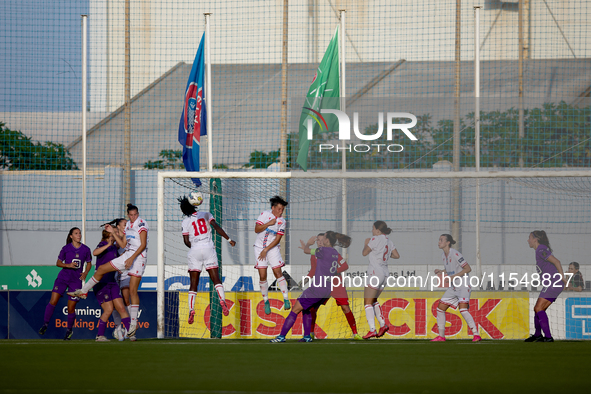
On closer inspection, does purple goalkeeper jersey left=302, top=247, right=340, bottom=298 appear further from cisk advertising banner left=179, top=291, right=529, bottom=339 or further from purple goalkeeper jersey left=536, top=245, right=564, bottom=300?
purple goalkeeper jersey left=536, top=245, right=564, bottom=300

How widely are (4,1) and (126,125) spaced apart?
4.55 m

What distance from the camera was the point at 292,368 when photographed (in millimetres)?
6719

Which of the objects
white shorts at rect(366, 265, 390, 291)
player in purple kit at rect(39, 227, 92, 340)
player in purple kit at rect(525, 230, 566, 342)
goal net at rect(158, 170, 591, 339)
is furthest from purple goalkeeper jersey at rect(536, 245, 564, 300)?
player in purple kit at rect(39, 227, 92, 340)

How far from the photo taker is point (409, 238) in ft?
52.7

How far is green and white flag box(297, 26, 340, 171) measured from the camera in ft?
49.5

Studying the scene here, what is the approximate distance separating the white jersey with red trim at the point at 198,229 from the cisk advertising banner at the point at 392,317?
5.71ft

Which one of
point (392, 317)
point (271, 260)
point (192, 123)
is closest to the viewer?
point (271, 260)

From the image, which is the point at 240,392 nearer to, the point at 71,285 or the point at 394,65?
the point at 71,285

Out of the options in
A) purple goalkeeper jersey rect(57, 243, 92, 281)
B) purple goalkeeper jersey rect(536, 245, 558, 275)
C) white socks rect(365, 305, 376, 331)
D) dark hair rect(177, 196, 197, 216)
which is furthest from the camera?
purple goalkeeper jersey rect(57, 243, 92, 281)

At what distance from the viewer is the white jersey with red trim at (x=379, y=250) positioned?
1083 cm

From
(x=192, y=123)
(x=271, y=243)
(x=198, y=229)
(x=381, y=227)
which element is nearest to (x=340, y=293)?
(x=381, y=227)

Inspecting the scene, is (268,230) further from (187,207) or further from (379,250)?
(379,250)

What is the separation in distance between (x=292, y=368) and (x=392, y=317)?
590cm

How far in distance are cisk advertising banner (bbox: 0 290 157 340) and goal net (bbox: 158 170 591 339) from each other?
0.40 meters
